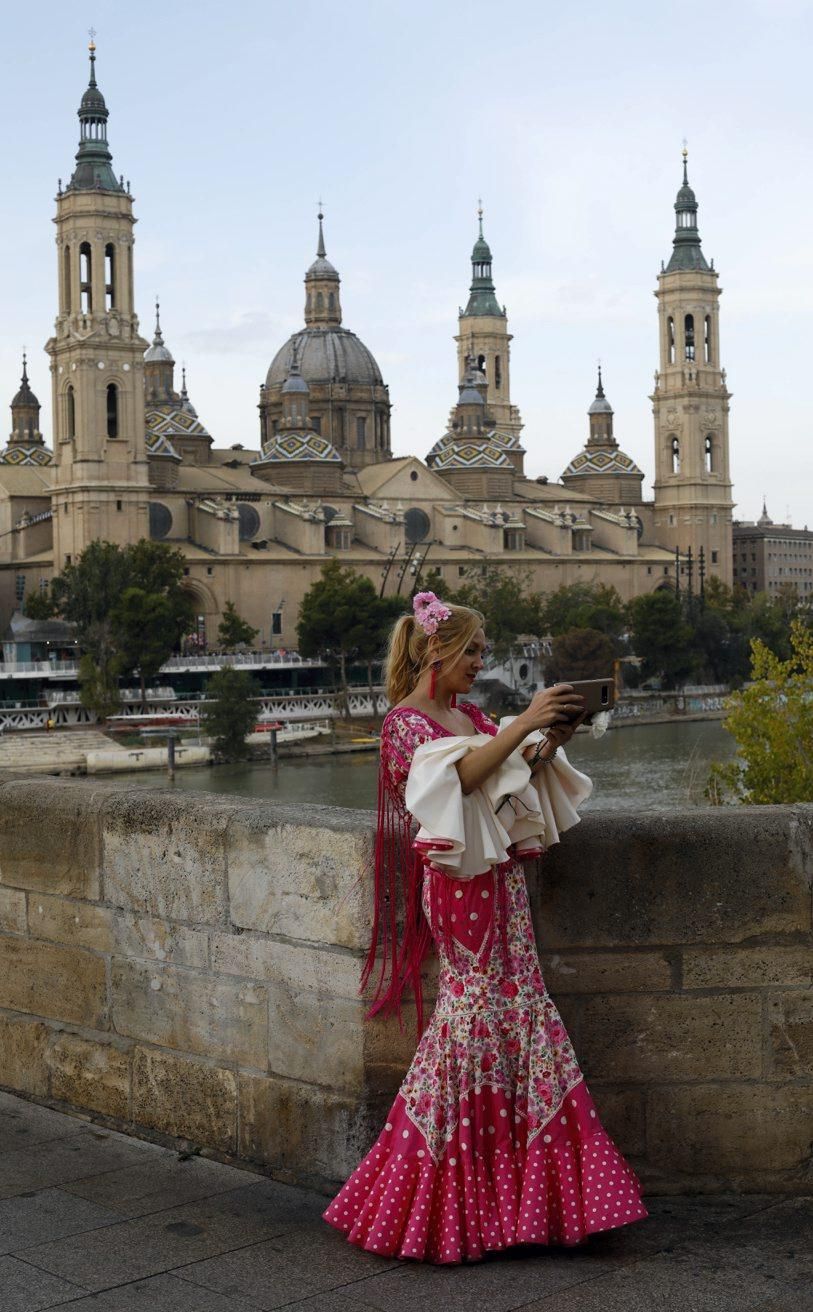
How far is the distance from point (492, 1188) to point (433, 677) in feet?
2.76

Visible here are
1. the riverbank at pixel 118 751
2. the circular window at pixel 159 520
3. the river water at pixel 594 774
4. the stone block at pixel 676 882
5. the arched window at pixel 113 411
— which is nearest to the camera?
the stone block at pixel 676 882

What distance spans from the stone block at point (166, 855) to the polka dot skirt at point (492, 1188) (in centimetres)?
70

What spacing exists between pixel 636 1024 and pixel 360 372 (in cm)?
7047

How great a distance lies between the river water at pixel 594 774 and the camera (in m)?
32.9

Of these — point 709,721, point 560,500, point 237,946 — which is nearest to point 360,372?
point 560,500

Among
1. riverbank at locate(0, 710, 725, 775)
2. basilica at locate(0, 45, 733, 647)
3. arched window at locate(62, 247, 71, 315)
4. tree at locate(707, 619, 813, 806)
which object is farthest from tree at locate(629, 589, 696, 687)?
tree at locate(707, 619, 813, 806)

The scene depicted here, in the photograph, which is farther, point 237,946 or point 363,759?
point 363,759

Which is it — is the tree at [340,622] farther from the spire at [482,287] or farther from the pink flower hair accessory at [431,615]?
the pink flower hair accessory at [431,615]

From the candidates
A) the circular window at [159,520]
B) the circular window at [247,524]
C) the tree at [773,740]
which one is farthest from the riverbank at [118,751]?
the tree at [773,740]

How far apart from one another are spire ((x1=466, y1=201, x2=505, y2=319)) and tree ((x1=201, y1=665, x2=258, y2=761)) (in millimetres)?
39166

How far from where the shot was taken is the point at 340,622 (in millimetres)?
51000

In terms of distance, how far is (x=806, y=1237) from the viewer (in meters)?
3.22

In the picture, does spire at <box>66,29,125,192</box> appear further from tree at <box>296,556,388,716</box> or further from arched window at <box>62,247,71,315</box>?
tree at <box>296,556,388,716</box>

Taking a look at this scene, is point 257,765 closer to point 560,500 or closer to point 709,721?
point 709,721
